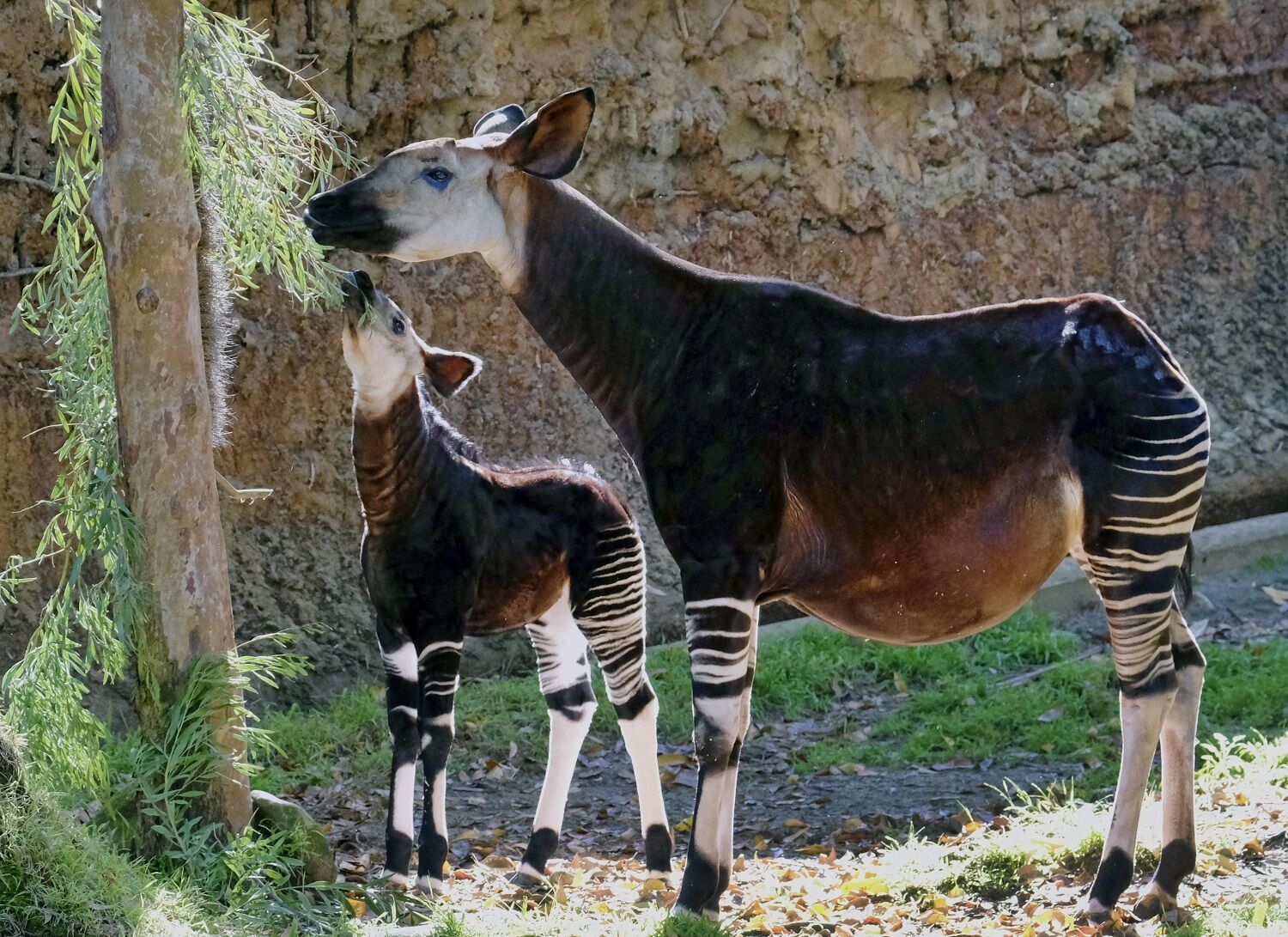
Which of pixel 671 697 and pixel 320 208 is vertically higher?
pixel 320 208

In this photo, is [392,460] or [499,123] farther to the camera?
[499,123]

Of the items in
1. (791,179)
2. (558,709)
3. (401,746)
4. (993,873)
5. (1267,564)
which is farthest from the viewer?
(1267,564)

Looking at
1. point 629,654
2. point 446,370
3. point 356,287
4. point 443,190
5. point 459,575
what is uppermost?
point 443,190

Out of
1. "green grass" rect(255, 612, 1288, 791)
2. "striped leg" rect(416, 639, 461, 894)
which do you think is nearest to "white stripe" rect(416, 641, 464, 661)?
"striped leg" rect(416, 639, 461, 894)

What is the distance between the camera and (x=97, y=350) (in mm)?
4758

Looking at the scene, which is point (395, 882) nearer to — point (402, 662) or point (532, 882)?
point (532, 882)

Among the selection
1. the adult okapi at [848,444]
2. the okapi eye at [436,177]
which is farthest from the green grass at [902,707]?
the okapi eye at [436,177]

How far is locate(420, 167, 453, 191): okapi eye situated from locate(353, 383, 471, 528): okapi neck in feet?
2.43

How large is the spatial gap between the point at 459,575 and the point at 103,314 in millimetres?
1414

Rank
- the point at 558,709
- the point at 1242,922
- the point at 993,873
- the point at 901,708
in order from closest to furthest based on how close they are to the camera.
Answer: the point at 1242,922 → the point at 993,873 → the point at 558,709 → the point at 901,708

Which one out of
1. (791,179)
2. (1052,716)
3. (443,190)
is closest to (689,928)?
(443,190)

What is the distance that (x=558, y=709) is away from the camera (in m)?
5.34

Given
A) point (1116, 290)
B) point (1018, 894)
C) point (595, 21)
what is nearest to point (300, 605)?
point (595, 21)

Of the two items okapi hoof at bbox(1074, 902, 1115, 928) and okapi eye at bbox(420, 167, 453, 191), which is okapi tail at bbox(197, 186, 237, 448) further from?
okapi hoof at bbox(1074, 902, 1115, 928)
